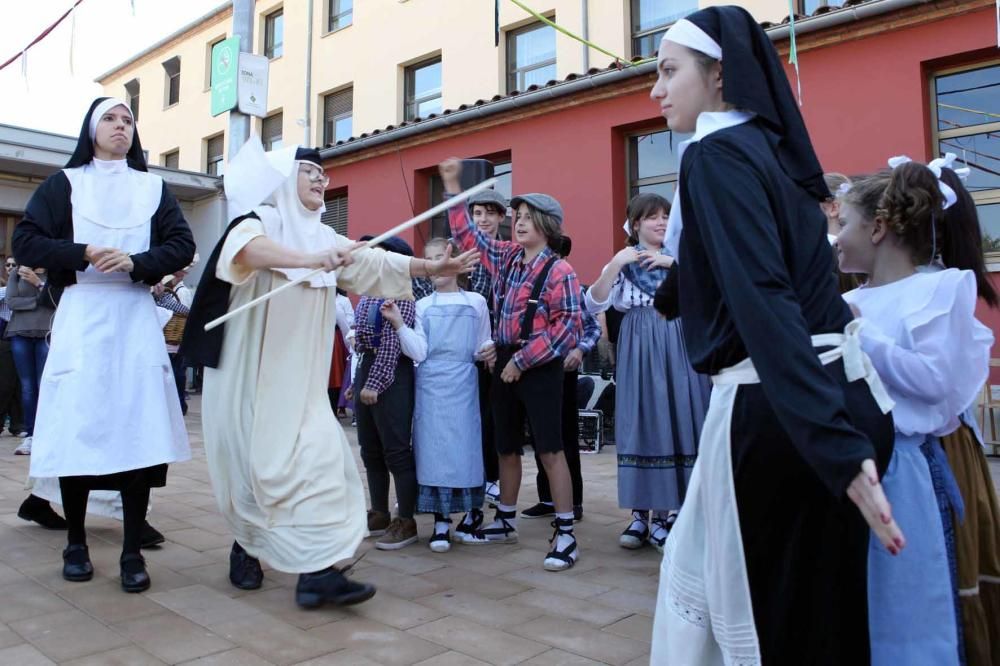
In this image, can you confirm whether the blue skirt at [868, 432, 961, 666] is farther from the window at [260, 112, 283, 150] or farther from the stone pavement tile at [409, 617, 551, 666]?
the window at [260, 112, 283, 150]

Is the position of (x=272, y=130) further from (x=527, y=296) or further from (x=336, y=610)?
(x=336, y=610)

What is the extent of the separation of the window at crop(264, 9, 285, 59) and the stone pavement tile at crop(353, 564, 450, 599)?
58.4 ft

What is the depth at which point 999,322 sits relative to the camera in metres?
7.47

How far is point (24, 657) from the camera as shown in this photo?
102 inches

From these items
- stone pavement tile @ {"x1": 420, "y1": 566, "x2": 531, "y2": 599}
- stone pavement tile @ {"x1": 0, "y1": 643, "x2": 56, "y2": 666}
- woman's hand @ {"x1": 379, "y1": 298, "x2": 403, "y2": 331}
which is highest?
woman's hand @ {"x1": 379, "y1": 298, "x2": 403, "y2": 331}

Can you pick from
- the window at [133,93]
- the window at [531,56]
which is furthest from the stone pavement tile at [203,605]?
the window at [133,93]

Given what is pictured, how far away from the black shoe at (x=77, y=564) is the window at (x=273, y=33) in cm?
1758

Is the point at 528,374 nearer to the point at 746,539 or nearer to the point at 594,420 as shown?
the point at 746,539

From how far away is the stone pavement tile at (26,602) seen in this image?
302cm

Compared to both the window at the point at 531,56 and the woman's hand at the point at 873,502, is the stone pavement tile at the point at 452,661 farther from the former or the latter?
the window at the point at 531,56

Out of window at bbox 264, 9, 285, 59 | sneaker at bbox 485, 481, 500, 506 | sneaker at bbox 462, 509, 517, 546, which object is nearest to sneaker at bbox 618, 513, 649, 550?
sneaker at bbox 462, 509, 517, 546

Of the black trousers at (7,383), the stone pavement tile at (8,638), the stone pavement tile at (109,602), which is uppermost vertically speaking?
the black trousers at (7,383)

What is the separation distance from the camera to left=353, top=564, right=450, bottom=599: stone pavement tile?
3.43 metres

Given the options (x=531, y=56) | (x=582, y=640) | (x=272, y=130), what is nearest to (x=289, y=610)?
(x=582, y=640)
